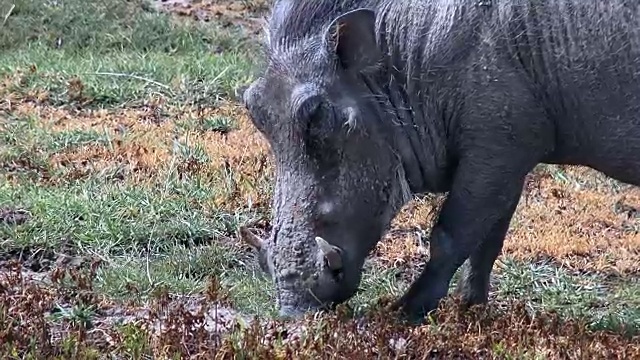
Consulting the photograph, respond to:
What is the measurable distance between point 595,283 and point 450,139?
1526mm

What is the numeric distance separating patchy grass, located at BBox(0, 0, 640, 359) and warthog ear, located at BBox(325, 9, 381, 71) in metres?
0.94

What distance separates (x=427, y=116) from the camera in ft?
14.4

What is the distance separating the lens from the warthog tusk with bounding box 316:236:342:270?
4121mm

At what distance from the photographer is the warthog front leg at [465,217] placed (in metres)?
4.29

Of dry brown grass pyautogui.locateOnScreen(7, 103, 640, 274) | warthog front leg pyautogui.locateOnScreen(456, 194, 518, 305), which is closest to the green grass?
dry brown grass pyautogui.locateOnScreen(7, 103, 640, 274)

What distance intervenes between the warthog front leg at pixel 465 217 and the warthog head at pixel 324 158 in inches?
8.3

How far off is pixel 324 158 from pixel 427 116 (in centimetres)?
44

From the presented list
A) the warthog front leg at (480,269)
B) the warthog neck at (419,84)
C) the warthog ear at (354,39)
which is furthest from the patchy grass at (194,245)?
the warthog ear at (354,39)

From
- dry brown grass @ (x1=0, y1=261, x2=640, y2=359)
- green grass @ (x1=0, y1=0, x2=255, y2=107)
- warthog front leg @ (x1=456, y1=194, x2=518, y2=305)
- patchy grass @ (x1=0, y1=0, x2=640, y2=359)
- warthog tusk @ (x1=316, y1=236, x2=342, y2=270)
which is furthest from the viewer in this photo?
green grass @ (x1=0, y1=0, x2=255, y2=107)

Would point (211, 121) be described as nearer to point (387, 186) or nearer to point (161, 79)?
point (161, 79)

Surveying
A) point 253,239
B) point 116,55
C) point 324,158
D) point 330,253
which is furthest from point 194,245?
point 116,55

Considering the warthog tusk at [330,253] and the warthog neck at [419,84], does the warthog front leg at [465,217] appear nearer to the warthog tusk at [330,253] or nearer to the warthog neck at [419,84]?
the warthog neck at [419,84]

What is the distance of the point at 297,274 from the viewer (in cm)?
421

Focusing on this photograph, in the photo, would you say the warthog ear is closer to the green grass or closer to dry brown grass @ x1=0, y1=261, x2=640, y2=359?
dry brown grass @ x1=0, y1=261, x2=640, y2=359
